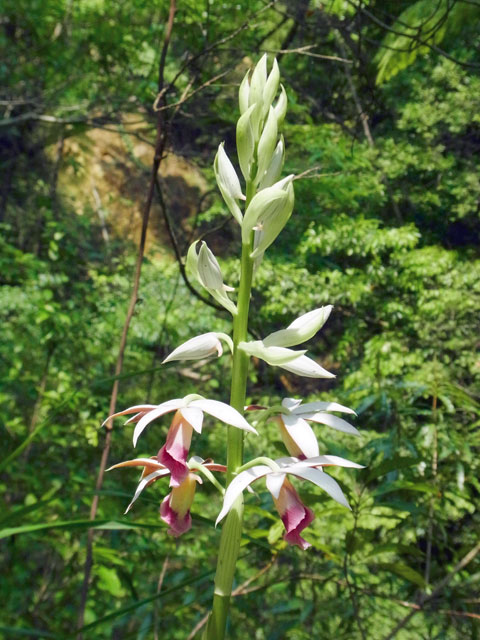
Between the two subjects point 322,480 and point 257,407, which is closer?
point 322,480

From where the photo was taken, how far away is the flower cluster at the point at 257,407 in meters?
0.51

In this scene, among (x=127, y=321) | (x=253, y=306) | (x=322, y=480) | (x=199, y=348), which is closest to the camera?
(x=322, y=480)

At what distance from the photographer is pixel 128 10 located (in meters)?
4.50

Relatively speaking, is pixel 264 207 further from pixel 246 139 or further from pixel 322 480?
pixel 322 480

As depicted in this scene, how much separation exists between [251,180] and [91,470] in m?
2.11

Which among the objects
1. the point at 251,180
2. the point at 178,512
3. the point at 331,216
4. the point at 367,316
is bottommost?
the point at 178,512

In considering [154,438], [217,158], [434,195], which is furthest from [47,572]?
[434,195]

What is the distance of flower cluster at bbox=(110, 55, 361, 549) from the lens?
20.0 inches

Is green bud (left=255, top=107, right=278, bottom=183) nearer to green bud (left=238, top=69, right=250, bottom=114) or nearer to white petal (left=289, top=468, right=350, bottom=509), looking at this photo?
green bud (left=238, top=69, right=250, bottom=114)

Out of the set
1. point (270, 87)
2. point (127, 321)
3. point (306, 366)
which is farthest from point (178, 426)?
point (127, 321)

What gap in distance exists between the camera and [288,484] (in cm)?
54

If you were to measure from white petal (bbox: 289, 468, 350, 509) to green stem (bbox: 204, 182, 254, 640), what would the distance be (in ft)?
0.24

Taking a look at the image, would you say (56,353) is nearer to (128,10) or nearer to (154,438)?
(154,438)

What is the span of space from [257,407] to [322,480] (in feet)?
0.48
